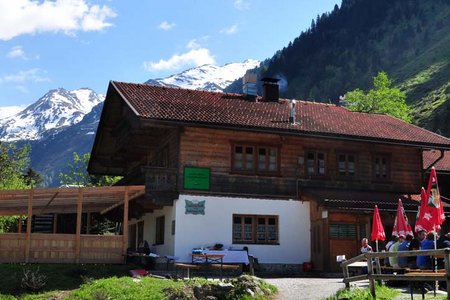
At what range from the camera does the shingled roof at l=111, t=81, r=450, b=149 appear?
2419cm

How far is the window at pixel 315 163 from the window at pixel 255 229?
268 centimetres

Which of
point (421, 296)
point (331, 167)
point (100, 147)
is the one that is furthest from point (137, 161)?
point (421, 296)

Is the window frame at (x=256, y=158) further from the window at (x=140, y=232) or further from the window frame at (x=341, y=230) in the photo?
the window at (x=140, y=232)

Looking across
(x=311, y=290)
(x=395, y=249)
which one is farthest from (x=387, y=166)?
(x=311, y=290)

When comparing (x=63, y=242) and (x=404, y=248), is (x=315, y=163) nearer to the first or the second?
(x=404, y=248)

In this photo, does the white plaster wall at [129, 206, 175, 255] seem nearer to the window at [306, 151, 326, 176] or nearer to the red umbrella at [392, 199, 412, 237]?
the window at [306, 151, 326, 176]

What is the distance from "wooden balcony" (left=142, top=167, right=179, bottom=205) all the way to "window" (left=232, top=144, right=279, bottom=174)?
2.72 metres

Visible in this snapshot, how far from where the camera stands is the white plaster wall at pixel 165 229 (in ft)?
78.8

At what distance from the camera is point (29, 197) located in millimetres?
21234

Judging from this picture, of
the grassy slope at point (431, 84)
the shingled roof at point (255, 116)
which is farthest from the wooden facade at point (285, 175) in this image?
the grassy slope at point (431, 84)

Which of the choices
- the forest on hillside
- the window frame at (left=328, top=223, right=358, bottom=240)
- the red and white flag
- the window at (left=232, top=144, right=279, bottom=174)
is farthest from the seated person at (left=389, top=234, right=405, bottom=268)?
the forest on hillside

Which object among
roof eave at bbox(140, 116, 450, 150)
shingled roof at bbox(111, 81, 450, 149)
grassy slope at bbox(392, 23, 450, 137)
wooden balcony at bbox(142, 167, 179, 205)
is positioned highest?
grassy slope at bbox(392, 23, 450, 137)

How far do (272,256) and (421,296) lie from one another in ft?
37.3

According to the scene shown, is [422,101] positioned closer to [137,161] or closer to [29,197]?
[137,161]
